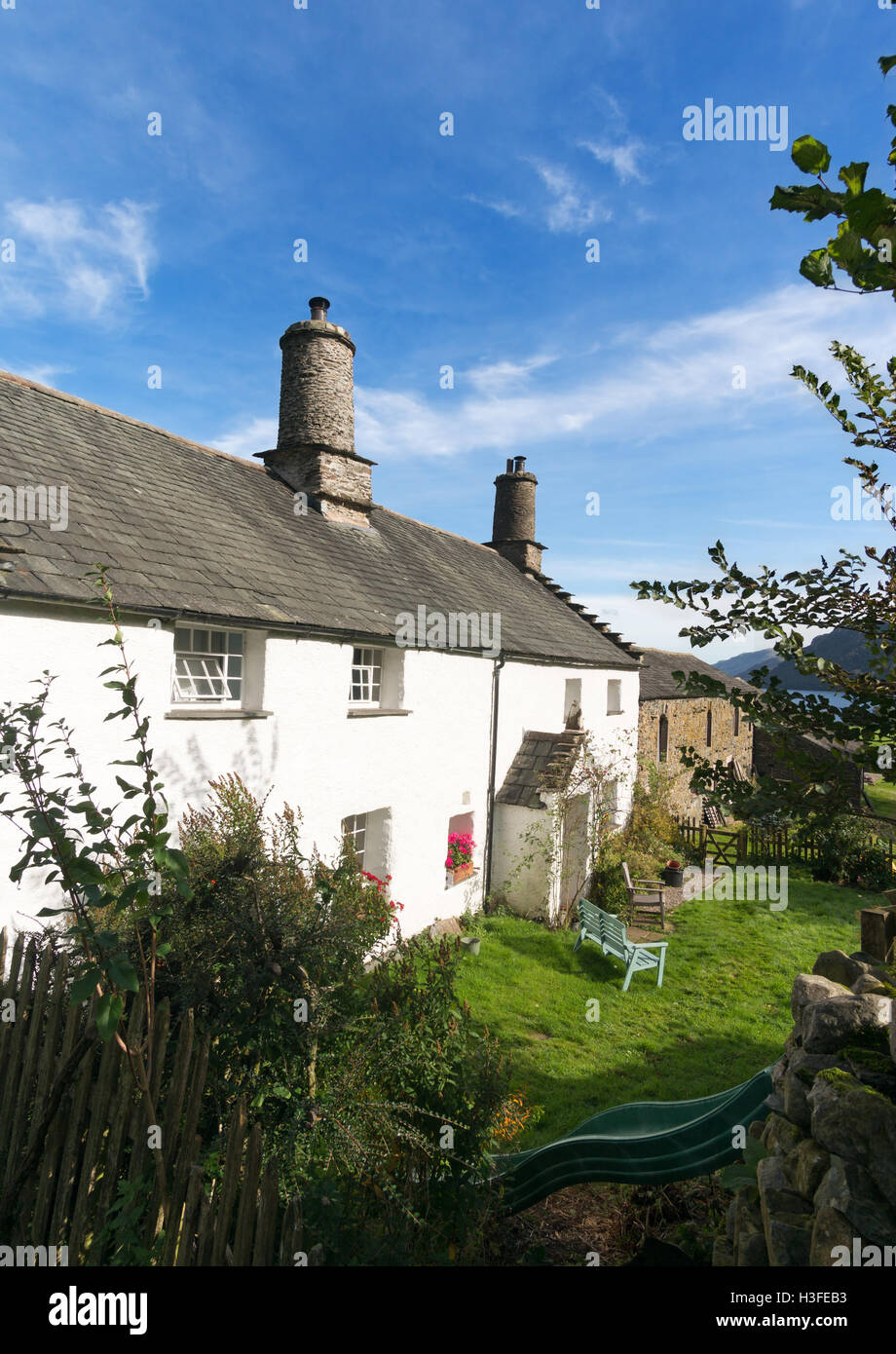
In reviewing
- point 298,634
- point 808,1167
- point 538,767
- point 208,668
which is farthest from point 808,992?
point 538,767

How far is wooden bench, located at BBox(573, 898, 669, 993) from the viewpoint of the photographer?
32.9 ft

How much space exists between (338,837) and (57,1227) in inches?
224

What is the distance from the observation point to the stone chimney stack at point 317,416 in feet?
41.7

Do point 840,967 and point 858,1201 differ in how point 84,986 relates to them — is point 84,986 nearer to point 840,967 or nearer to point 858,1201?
point 858,1201

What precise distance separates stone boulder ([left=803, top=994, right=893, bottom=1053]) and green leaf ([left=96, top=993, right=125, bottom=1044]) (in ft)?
11.5

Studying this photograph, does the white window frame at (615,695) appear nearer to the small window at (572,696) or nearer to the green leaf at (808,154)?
the small window at (572,696)

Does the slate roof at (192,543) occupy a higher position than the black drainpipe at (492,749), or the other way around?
the slate roof at (192,543)

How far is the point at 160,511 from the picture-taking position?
27.4 ft

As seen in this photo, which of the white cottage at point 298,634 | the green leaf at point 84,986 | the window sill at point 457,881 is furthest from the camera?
the window sill at point 457,881

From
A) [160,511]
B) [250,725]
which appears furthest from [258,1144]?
[160,511]

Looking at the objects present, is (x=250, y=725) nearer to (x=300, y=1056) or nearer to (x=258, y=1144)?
(x=300, y=1056)

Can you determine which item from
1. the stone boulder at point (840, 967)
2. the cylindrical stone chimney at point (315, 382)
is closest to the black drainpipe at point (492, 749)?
the cylindrical stone chimney at point (315, 382)

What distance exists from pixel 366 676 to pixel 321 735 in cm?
174

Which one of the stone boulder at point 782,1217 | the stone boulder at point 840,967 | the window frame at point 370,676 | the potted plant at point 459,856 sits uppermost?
the window frame at point 370,676
